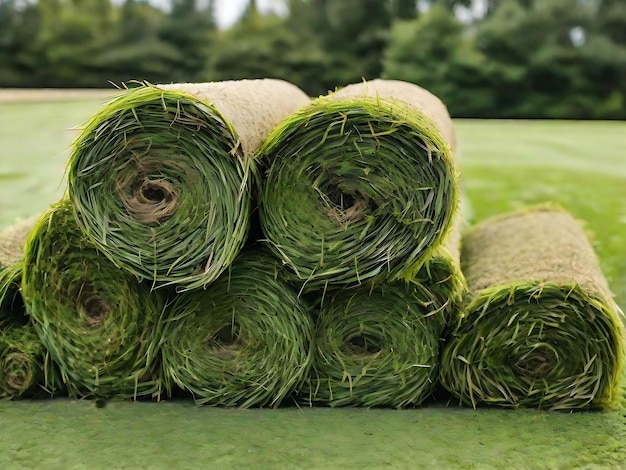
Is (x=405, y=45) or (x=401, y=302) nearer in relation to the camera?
(x=401, y=302)

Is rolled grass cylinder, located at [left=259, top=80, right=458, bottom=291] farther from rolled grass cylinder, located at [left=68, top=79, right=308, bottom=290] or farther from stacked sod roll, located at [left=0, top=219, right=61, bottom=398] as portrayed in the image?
stacked sod roll, located at [left=0, top=219, right=61, bottom=398]

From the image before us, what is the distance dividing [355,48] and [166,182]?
3318 cm

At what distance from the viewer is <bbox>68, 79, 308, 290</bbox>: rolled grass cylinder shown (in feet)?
11.6

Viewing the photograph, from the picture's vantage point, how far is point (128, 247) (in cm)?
362

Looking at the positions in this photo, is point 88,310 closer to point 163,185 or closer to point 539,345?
point 163,185

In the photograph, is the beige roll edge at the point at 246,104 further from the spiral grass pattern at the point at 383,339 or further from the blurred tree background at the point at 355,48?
the blurred tree background at the point at 355,48

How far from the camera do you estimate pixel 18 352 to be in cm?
407

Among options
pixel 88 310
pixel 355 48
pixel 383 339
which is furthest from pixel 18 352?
pixel 355 48

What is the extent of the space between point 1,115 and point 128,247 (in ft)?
42.7

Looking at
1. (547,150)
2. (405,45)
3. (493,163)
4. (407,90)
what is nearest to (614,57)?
(405,45)

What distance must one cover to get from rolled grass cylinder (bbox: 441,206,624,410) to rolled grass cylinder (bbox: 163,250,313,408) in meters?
0.84

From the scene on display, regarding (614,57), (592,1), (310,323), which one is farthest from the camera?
(592,1)

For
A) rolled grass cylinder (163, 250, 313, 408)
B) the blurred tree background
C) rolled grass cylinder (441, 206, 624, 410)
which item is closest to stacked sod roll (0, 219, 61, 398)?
rolled grass cylinder (163, 250, 313, 408)

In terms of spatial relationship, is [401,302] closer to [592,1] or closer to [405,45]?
[405,45]
